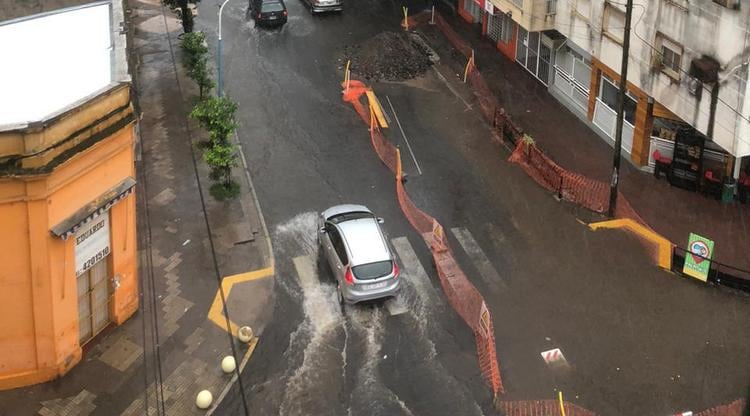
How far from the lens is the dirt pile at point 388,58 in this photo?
42250 mm

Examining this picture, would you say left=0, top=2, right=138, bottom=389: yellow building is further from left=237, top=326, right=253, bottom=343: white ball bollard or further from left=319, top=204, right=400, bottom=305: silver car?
left=319, top=204, right=400, bottom=305: silver car

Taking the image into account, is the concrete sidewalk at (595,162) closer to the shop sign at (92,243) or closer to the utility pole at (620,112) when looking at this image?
the utility pole at (620,112)

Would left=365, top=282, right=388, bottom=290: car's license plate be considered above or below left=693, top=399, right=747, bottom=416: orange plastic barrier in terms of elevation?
above

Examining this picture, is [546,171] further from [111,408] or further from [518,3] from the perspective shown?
[111,408]

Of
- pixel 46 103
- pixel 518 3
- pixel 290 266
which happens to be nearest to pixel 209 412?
pixel 290 266

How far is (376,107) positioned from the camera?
38688mm

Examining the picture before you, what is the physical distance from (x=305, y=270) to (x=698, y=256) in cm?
1233

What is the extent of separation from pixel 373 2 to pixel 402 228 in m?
26.8

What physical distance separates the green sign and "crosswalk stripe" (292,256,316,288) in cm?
1182

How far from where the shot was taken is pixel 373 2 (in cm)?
5266

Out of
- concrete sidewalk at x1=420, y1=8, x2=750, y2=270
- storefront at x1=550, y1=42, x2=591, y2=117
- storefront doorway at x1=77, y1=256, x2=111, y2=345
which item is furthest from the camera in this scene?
storefront at x1=550, y1=42, x2=591, y2=117

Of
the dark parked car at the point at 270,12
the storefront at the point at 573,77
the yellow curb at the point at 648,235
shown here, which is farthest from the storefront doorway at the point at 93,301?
the dark parked car at the point at 270,12

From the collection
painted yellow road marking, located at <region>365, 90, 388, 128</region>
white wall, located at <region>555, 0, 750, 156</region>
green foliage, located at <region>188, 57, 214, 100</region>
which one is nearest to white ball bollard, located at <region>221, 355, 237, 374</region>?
painted yellow road marking, located at <region>365, 90, 388, 128</region>

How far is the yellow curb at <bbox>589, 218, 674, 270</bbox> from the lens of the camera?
27375 millimetres
